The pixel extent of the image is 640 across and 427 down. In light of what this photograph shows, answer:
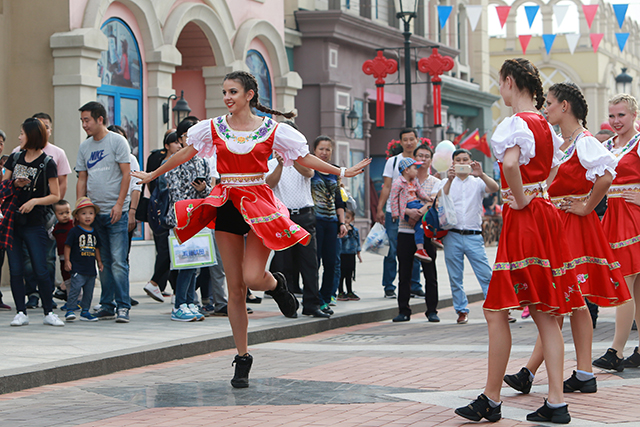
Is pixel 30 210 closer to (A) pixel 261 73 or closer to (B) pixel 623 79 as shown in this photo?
(A) pixel 261 73

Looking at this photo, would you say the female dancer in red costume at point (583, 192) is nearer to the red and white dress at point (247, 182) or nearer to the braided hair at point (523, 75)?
the braided hair at point (523, 75)

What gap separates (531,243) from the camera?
200 inches

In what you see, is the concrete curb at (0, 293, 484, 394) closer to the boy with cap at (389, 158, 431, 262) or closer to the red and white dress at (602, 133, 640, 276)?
the boy with cap at (389, 158, 431, 262)

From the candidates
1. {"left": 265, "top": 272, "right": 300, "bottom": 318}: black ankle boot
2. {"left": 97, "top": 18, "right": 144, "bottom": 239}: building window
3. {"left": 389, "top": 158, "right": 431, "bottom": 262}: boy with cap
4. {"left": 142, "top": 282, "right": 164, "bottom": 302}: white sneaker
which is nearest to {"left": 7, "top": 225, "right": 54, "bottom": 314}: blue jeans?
{"left": 142, "top": 282, "right": 164, "bottom": 302}: white sneaker

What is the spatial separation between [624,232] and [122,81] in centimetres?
948

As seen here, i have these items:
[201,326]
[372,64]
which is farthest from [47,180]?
[372,64]

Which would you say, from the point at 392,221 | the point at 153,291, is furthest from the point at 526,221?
the point at 392,221

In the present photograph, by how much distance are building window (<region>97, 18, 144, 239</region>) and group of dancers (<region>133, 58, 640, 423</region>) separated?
7.97 metres

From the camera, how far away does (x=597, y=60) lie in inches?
2003

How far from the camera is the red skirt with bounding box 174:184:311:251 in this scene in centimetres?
602

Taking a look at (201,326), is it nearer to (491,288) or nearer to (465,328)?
(465,328)

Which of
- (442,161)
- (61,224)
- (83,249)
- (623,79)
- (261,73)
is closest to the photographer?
(83,249)

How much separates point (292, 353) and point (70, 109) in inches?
262

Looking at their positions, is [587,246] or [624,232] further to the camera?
[624,232]
